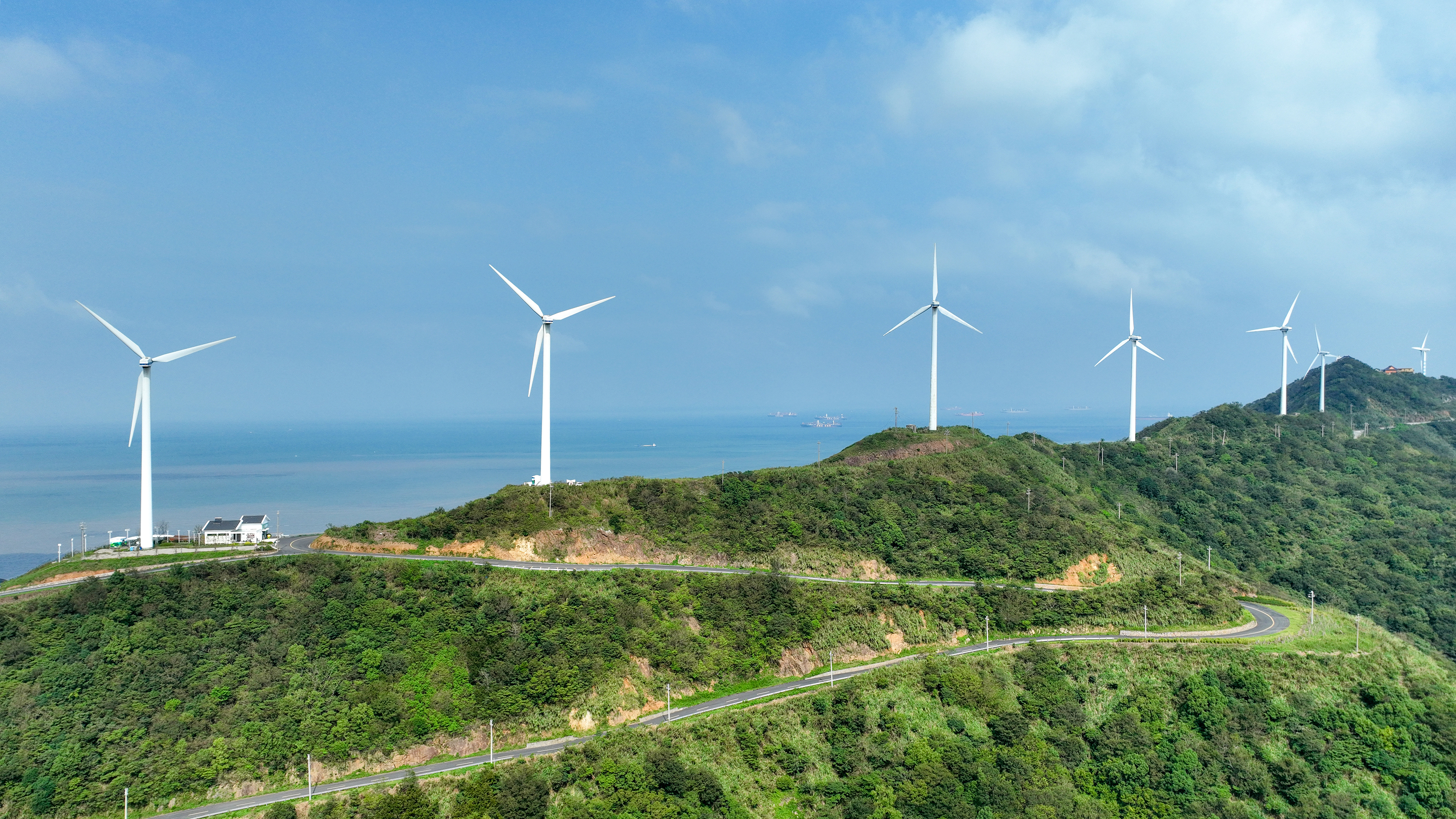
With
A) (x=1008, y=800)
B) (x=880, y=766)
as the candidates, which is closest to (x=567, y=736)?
(x=880, y=766)

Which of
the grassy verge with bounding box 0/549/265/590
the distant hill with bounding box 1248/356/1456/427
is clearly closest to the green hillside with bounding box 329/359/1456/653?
the grassy verge with bounding box 0/549/265/590

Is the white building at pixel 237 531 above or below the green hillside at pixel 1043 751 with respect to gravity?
above

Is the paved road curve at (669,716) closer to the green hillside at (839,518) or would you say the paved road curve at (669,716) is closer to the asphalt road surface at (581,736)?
the asphalt road surface at (581,736)

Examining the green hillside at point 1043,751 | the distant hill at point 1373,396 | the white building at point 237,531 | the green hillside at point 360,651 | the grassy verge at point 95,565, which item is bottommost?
the green hillside at point 1043,751

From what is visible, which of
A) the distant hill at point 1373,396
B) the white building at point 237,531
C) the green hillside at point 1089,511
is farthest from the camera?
the distant hill at point 1373,396

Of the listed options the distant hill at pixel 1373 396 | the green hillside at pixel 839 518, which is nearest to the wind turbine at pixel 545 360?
the green hillside at pixel 839 518

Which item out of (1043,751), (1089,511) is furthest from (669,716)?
(1089,511)

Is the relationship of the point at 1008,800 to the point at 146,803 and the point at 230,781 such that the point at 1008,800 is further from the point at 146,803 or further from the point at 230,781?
the point at 146,803

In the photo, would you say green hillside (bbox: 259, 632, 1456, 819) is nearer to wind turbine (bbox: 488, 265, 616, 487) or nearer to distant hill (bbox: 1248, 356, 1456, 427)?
wind turbine (bbox: 488, 265, 616, 487)
